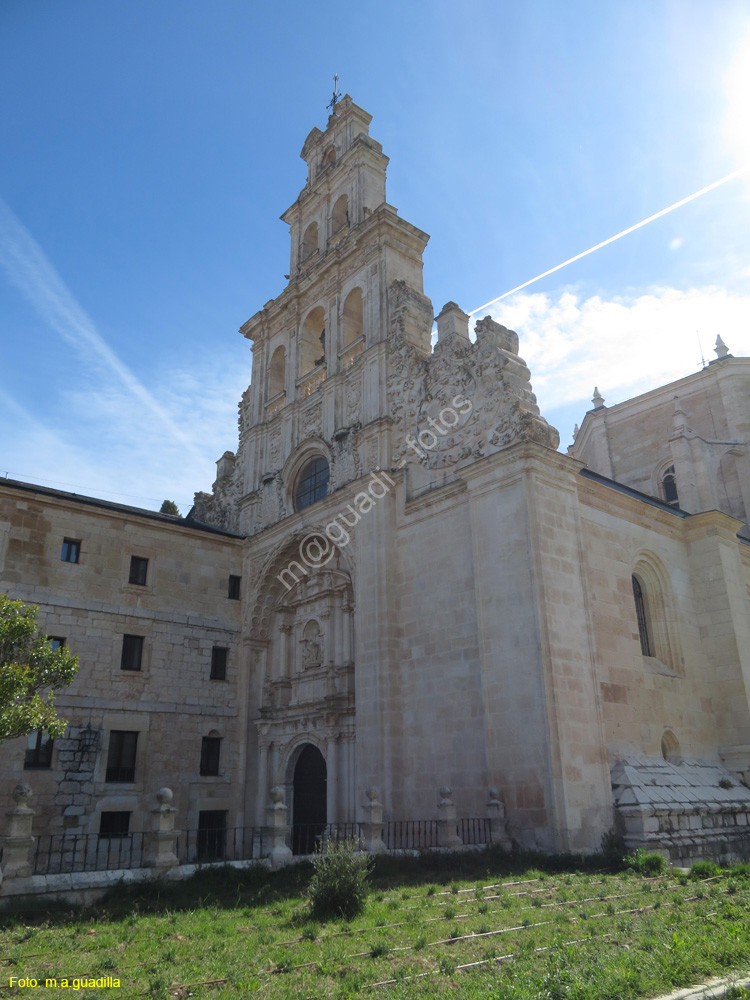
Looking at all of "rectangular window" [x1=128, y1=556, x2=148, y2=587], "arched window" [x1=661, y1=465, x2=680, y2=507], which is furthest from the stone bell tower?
"arched window" [x1=661, y1=465, x2=680, y2=507]

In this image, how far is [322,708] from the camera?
1953 cm

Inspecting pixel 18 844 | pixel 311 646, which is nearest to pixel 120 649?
pixel 311 646

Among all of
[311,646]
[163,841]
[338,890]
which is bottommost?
[338,890]

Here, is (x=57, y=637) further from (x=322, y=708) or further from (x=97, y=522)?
(x=322, y=708)

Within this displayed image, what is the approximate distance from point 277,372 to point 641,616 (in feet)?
49.6

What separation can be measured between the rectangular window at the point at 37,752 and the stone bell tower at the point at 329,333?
29.6ft

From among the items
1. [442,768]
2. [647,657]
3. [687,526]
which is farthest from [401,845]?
[687,526]

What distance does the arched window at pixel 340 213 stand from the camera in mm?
26344

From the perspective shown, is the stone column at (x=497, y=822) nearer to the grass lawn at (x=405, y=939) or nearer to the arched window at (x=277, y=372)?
the grass lawn at (x=405, y=939)

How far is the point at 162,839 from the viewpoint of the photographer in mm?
11172

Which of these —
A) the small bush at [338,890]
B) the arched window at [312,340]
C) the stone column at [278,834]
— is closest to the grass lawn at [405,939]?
the small bush at [338,890]

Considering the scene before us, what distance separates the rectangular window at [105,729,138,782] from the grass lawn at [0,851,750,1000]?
29.2 feet

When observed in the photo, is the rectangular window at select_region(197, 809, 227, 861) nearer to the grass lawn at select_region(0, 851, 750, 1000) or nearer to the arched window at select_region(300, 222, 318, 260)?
the grass lawn at select_region(0, 851, 750, 1000)

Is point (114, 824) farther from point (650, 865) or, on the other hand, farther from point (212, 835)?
point (650, 865)
